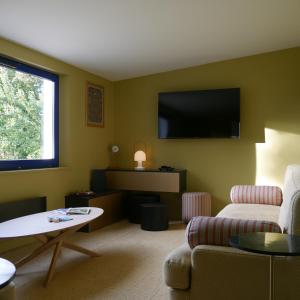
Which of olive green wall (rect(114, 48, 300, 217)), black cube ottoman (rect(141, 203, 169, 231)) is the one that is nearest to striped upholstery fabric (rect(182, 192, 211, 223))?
olive green wall (rect(114, 48, 300, 217))

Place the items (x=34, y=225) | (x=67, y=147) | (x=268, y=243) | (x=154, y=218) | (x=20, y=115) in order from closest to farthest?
1. (x=268, y=243)
2. (x=34, y=225)
3. (x=20, y=115)
4. (x=154, y=218)
5. (x=67, y=147)

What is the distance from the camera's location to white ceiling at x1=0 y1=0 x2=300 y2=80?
300cm

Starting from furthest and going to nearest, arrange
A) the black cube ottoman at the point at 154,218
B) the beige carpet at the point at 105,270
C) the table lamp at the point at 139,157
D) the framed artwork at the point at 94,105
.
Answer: the table lamp at the point at 139,157 → the framed artwork at the point at 94,105 → the black cube ottoman at the point at 154,218 → the beige carpet at the point at 105,270

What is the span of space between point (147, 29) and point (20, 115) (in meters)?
1.75

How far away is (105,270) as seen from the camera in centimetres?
296

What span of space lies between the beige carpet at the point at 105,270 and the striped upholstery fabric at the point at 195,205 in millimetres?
636

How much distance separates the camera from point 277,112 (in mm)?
4707

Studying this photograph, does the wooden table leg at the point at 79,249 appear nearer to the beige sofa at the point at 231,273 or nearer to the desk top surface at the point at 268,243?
the beige sofa at the point at 231,273

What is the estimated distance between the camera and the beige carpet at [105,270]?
2.50 metres

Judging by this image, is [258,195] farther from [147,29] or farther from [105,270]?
[147,29]

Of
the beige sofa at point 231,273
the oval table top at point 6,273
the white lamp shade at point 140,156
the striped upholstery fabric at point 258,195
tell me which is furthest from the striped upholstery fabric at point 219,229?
the white lamp shade at point 140,156

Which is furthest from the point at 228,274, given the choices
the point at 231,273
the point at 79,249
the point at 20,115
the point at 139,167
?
the point at 139,167

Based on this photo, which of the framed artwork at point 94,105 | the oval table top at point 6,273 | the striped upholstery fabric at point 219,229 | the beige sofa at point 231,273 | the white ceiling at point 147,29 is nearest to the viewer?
the oval table top at point 6,273

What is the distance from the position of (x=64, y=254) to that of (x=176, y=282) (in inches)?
73.1
